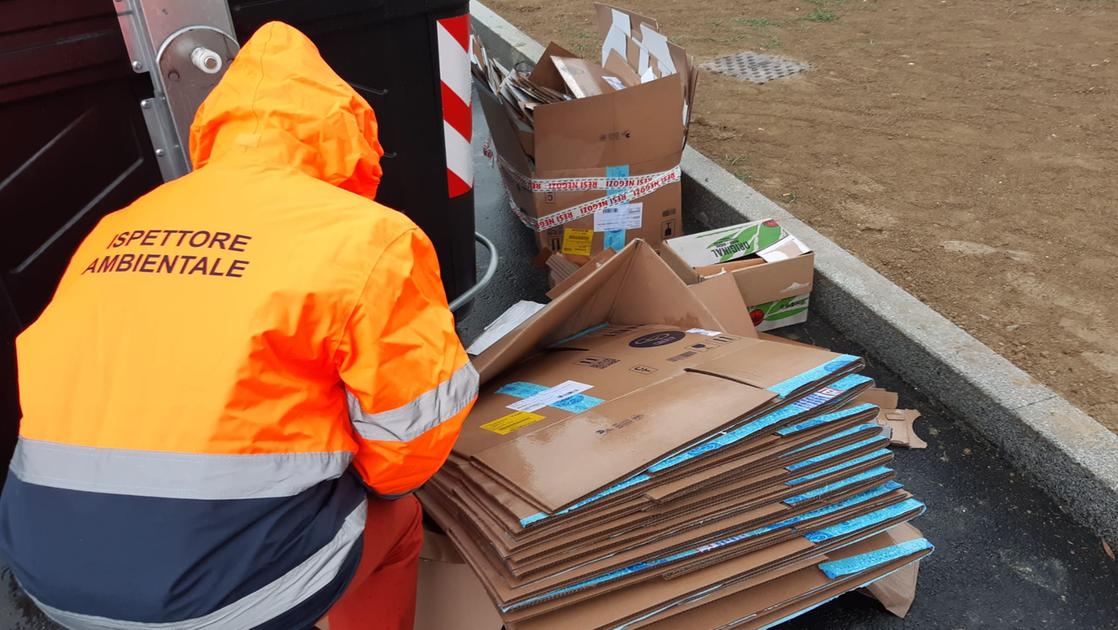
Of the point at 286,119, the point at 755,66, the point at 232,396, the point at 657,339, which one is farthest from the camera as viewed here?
the point at 755,66

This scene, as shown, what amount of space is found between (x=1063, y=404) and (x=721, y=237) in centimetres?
138

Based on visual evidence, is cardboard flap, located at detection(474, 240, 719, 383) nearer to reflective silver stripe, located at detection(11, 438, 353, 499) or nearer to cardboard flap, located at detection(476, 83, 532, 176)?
reflective silver stripe, located at detection(11, 438, 353, 499)

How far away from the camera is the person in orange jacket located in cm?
138

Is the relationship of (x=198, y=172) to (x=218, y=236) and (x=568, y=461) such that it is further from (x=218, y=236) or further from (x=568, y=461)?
(x=568, y=461)

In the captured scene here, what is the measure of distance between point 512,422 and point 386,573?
0.50m

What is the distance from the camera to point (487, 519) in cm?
189

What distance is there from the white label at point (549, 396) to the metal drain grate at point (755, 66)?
4.03 m

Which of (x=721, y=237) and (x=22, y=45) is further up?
(x=22, y=45)

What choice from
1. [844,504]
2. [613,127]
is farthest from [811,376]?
[613,127]

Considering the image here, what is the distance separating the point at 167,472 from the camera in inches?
53.9

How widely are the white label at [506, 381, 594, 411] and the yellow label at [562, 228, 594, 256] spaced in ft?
4.46

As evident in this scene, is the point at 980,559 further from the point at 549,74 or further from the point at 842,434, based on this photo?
the point at 549,74

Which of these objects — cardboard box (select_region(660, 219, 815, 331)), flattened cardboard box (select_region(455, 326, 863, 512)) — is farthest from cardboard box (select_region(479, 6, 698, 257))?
flattened cardboard box (select_region(455, 326, 863, 512))

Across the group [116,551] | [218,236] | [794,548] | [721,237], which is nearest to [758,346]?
[794,548]
